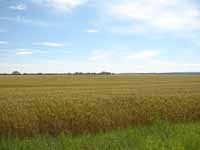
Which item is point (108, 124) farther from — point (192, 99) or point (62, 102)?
point (192, 99)

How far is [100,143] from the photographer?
30.1 feet

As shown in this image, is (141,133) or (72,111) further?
(72,111)

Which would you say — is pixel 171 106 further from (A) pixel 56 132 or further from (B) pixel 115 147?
(B) pixel 115 147

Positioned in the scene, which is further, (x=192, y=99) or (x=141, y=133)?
(x=192, y=99)

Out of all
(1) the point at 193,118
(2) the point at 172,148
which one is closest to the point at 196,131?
(2) the point at 172,148

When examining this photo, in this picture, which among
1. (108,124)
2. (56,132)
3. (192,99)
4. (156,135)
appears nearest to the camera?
(156,135)

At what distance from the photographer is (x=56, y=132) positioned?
39.7ft

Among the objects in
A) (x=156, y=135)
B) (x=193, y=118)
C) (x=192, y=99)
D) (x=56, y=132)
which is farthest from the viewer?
(x=192, y=99)

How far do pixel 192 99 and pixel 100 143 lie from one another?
31.5 feet

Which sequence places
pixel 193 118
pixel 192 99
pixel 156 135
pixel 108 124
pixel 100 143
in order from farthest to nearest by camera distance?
1. pixel 192 99
2. pixel 193 118
3. pixel 108 124
4. pixel 156 135
5. pixel 100 143

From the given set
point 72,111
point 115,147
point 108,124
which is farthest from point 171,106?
point 115,147

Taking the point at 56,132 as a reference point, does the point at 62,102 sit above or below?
above

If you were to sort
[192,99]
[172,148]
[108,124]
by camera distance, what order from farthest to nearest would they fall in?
[192,99], [108,124], [172,148]

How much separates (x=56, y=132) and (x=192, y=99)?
8736 millimetres
